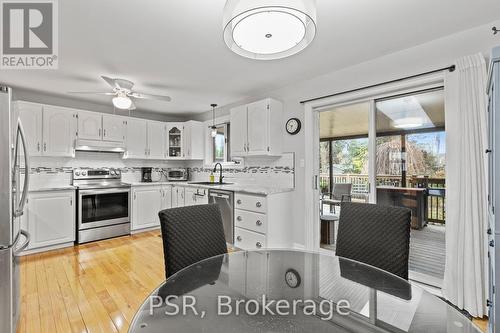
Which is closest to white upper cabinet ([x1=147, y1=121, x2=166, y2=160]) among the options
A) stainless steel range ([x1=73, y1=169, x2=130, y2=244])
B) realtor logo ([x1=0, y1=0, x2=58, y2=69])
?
stainless steel range ([x1=73, y1=169, x2=130, y2=244])

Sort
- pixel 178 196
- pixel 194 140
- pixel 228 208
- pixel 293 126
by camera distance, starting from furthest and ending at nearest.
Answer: pixel 194 140 → pixel 178 196 → pixel 228 208 → pixel 293 126

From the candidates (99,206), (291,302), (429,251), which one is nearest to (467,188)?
(429,251)

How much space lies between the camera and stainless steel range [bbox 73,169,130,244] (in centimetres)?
372

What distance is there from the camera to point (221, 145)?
4.70 meters

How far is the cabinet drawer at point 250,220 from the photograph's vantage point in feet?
10.1

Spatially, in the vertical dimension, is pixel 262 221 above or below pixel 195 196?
below

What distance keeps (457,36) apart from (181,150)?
4424mm

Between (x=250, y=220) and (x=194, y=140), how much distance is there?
96.3 inches

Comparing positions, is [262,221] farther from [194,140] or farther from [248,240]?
[194,140]

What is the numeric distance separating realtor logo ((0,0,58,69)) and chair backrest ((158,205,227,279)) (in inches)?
71.5

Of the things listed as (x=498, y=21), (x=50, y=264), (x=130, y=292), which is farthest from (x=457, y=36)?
(x=50, y=264)

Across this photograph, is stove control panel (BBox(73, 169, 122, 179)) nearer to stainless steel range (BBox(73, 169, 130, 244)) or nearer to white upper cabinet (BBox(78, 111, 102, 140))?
stainless steel range (BBox(73, 169, 130, 244))

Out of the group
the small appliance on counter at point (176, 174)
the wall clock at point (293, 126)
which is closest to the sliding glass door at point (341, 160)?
the wall clock at point (293, 126)

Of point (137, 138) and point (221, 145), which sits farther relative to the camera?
point (221, 145)
